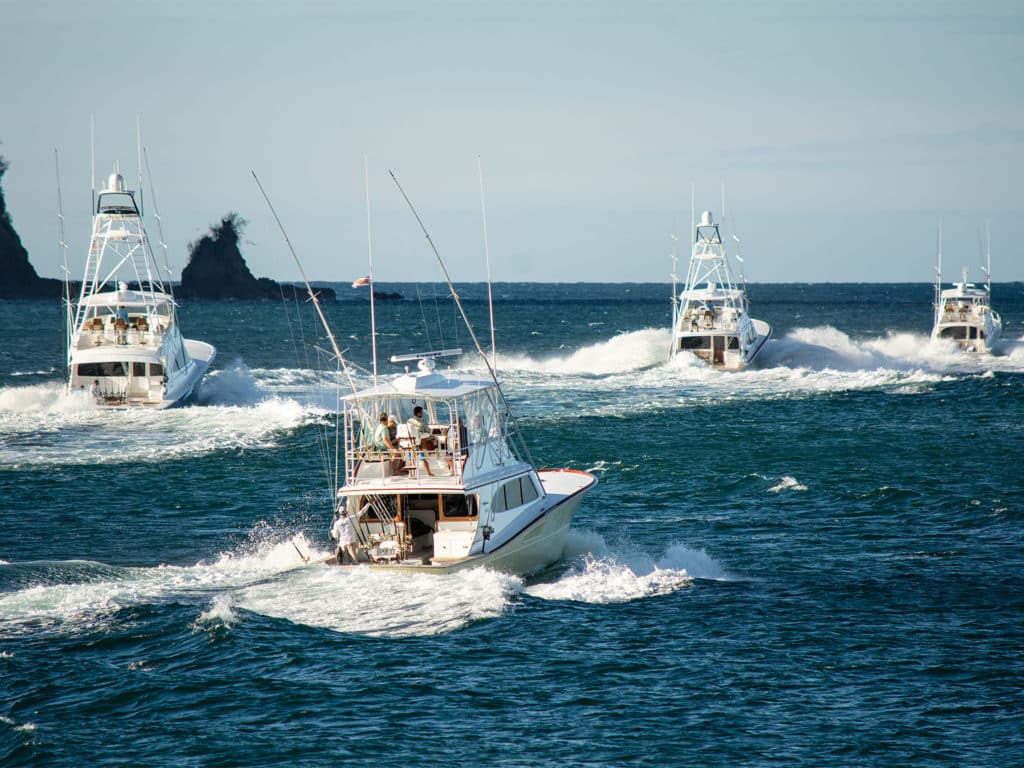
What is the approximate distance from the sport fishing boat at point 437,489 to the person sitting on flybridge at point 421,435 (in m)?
0.02

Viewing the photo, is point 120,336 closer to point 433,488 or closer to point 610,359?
point 433,488

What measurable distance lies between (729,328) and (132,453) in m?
37.5

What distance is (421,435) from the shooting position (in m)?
22.1

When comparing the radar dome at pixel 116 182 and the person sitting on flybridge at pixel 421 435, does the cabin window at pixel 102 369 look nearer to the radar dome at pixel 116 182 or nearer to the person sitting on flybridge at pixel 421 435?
the radar dome at pixel 116 182

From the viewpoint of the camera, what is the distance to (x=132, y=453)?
37375 mm

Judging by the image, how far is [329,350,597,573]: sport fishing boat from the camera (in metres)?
20.9

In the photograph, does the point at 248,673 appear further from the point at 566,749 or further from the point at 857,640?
the point at 857,640

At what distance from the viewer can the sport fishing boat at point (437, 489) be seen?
20.9 m

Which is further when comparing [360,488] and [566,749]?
[360,488]

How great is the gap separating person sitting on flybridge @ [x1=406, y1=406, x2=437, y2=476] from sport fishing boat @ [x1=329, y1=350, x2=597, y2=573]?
2 cm

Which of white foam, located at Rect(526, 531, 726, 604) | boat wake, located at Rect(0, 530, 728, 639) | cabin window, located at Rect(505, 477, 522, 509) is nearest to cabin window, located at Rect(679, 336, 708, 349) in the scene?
white foam, located at Rect(526, 531, 726, 604)

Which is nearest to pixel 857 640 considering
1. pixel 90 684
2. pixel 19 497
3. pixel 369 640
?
pixel 369 640

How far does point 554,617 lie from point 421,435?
460 cm

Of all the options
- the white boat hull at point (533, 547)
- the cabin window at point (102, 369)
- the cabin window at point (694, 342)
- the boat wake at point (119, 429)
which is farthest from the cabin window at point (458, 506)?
the cabin window at point (694, 342)
